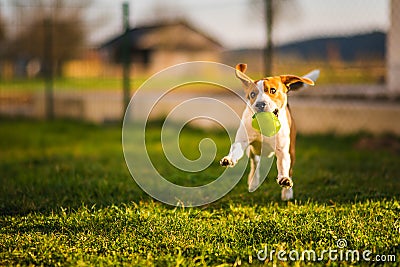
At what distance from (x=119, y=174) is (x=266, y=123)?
2.23 m

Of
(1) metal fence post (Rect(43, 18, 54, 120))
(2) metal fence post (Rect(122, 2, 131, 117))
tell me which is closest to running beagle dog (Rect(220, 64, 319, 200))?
(2) metal fence post (Rect(122, 2, 131, 117))

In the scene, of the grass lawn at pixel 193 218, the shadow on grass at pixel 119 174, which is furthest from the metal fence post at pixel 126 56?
the grass lawn at pixel 193 218

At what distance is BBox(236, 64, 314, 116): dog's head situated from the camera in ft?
12.0

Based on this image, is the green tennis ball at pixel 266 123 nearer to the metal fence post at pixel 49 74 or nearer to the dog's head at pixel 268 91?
the dog's head at pixel 268 91

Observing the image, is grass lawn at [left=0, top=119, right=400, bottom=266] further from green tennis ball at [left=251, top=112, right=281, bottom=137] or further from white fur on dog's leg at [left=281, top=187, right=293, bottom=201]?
green tennis ball at [left=251, top=112, right=281, bottom=137]

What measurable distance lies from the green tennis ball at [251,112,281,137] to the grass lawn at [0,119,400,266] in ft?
1.86

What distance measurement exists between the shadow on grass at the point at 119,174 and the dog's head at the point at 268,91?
0.89 metres

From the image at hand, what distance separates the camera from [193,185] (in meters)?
4.86

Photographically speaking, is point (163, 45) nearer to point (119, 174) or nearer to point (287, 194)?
point (119, 174)

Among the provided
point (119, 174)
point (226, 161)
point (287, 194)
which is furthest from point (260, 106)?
point (119, 174)

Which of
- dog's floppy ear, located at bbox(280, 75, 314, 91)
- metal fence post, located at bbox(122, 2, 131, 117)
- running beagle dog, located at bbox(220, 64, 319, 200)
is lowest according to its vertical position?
running beagle dog, located at bbox(220, 64, 319, 200)

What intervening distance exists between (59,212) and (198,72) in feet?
28.6

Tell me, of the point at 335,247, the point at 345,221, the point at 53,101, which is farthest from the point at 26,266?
the point at 53,101

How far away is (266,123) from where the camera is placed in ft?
12.0
